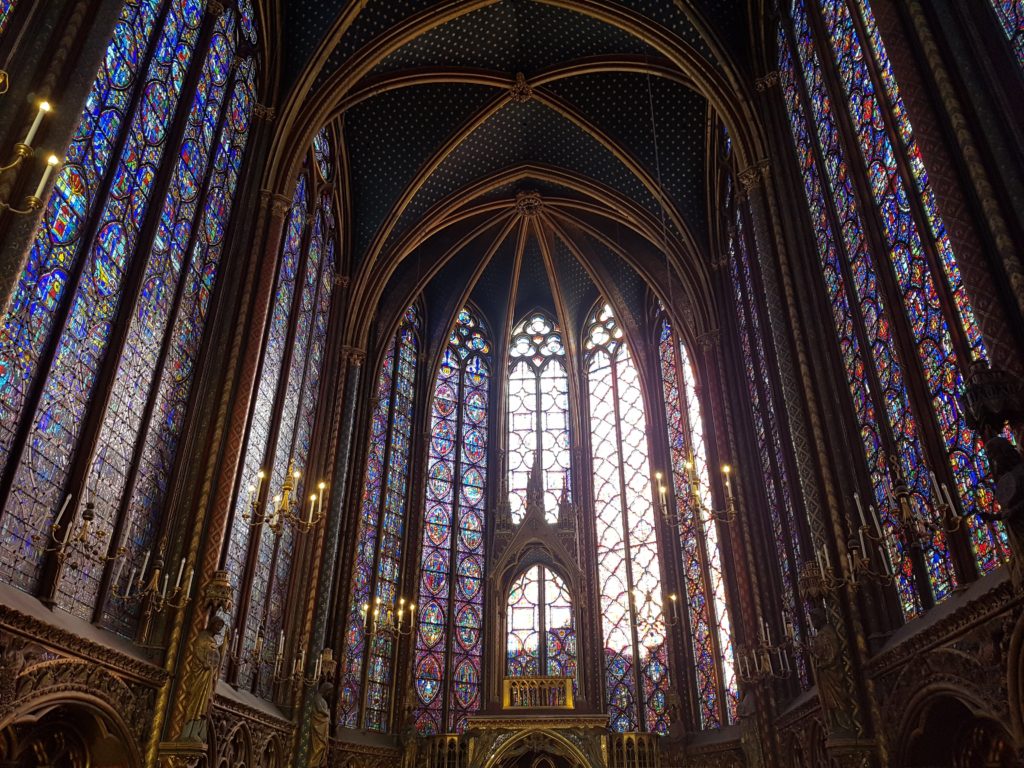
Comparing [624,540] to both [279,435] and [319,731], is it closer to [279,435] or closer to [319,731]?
[319,731]

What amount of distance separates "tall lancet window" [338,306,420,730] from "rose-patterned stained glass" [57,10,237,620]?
25.5 ft

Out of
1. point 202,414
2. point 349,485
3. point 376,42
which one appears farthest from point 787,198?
point 349,485

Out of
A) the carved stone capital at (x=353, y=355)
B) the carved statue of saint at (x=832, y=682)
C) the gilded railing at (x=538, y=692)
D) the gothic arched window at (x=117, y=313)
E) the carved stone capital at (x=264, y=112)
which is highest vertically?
the carved stone capital at (x=264, y=112)

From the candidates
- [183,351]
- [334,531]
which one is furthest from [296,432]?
[183,351]

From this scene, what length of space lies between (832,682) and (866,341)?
4.37m

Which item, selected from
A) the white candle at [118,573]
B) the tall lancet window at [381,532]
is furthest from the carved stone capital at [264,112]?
the white candle at [118,573]

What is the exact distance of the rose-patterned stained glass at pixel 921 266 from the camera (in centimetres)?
845

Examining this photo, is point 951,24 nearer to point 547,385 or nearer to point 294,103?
point 294,103

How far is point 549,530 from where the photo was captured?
21.4 meters

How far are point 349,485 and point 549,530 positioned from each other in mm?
5274

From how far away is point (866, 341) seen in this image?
36.0ft

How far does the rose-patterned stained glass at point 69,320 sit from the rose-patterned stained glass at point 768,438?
10.5 meters

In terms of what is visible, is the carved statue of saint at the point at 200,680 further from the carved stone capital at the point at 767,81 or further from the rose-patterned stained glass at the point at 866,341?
the carved stone capital at the point at 767,81

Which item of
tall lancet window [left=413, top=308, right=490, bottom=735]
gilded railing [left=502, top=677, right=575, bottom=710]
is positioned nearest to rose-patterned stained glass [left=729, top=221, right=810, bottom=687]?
gilded railing [left=502, top=677, right=575, bottom=710]
